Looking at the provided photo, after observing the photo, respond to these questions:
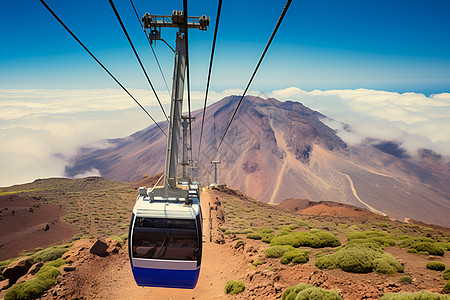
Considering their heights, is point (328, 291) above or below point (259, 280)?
above

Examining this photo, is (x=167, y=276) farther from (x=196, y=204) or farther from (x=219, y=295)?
(x=219, y=295)

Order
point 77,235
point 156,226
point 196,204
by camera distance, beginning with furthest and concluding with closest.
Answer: point 77,235 → point 196,204 → point 156,226

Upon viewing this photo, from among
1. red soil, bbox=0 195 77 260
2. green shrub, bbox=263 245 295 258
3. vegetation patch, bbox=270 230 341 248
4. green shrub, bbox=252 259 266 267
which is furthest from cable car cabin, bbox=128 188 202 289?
red soil, bbox=0 195 77 260

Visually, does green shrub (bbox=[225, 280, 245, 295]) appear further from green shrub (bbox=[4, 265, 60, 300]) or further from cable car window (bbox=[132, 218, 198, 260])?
green shrub (bbox=[4, 265, 60, 300])

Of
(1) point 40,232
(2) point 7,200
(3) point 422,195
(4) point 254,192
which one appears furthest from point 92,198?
(3) point 422,195

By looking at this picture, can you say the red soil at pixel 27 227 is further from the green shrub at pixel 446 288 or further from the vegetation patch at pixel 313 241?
the green shrub at pixel 446 288
